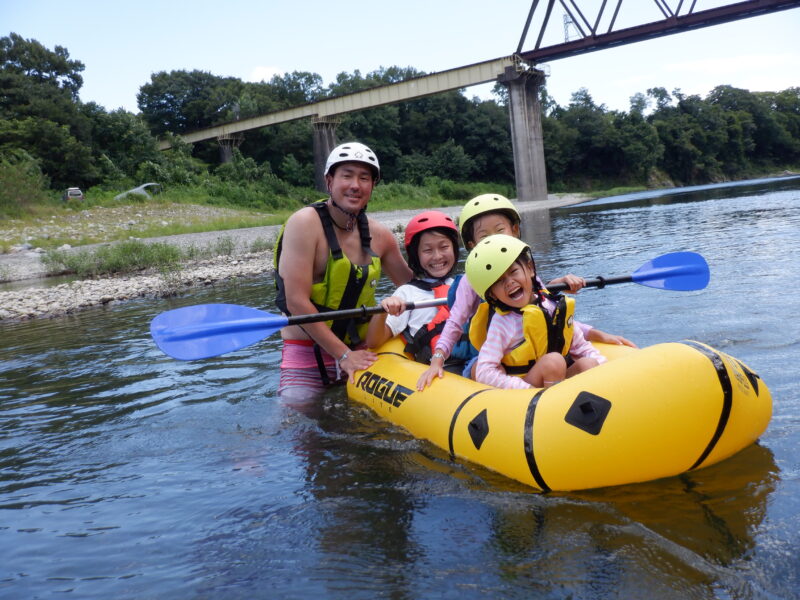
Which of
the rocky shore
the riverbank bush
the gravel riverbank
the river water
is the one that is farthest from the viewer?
the riverbank bush

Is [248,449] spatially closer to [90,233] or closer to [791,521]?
[791,521]

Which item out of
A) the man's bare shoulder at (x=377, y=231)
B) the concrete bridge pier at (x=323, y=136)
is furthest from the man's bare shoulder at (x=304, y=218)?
the concrete bridge pier at (x=323, y=136)

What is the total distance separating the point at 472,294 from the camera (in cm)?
336

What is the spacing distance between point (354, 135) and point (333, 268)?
139ft

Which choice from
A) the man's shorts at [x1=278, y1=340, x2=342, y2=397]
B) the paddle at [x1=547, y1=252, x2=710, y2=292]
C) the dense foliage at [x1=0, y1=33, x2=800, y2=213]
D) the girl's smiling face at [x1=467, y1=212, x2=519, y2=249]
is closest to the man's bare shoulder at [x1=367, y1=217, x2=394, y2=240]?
the girl's smiling face at [x1=467, y1=212, x2=519, y2=249]

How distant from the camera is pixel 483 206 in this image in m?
3.61

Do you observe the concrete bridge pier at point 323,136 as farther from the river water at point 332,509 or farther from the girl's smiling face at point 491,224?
the girl's smiling face at point 491,224

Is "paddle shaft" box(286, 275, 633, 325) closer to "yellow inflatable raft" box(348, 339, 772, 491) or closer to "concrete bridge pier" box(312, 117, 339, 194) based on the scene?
"yellow inflatable raft" box(348, 339, 772, 491)

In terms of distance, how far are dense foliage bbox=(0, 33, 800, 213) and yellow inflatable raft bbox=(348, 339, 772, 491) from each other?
25124 mm

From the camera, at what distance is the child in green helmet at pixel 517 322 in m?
2.93

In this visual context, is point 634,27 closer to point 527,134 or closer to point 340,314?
point 527,134

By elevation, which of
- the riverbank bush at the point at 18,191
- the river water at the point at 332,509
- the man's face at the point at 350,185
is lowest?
the river water at the point at 332,509

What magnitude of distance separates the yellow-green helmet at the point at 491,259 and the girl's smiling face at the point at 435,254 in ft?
2.98

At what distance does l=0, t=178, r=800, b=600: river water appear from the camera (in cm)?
197
